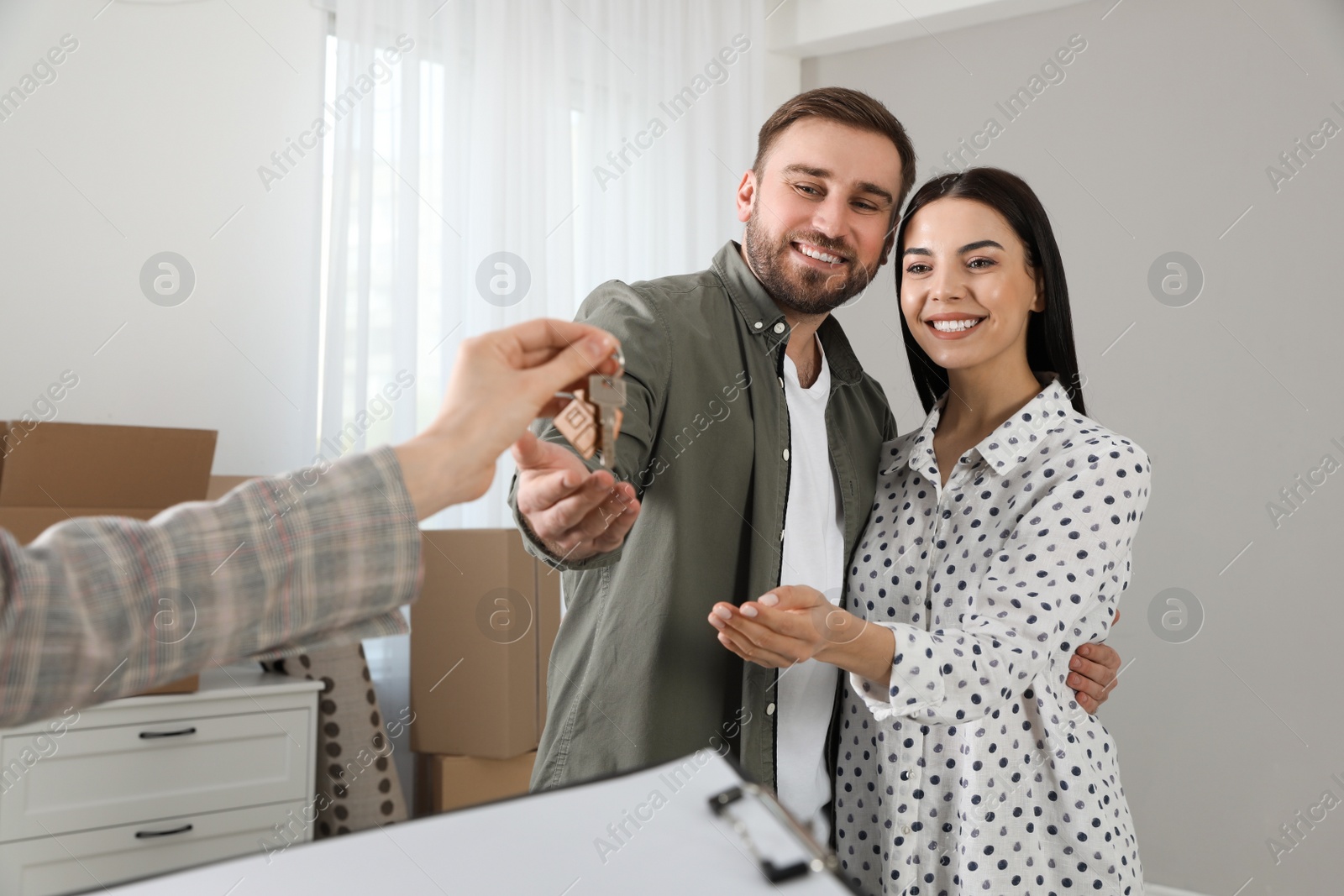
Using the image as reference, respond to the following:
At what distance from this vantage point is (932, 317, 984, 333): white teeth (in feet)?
5.15

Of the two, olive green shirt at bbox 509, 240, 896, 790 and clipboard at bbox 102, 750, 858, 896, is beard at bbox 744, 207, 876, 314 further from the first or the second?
clipboard at bbox 102, 750, 858, 896

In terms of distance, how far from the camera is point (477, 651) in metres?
2.76

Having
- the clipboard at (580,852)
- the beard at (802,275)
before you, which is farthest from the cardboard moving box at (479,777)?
the clipboard at (580,852)

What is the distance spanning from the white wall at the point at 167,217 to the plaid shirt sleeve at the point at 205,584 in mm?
2484

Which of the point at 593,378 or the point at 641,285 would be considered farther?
the point at 641,285

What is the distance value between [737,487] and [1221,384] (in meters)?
2.37

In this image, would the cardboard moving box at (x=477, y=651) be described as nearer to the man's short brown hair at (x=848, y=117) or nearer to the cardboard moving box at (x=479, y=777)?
the cardboard moving box at (x=479, y=777)

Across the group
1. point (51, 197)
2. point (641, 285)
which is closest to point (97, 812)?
point (51, 197)

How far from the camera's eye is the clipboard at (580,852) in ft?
1.72

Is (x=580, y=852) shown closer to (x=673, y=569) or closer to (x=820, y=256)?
(x=673, y=569)

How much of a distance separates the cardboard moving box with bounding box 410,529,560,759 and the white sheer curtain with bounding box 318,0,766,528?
34 cm

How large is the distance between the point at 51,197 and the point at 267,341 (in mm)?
641

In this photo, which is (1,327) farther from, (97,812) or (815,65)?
(815,65)

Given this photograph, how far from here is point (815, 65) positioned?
13.7ft
